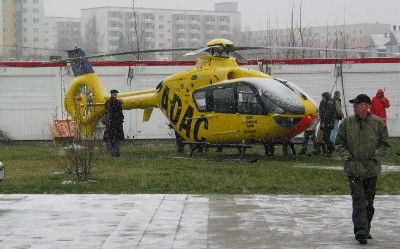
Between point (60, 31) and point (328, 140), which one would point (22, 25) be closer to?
point (60, 31)

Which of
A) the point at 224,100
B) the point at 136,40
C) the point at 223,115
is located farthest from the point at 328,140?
the point at 136,40

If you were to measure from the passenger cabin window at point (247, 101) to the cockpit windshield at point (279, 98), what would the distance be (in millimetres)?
220

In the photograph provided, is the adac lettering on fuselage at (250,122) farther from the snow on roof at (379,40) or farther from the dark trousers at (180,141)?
the snow on roof at (379,40)

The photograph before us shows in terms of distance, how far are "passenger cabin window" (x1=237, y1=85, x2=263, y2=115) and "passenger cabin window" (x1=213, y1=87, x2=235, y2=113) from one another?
0.71 feet

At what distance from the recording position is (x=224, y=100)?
2448cm

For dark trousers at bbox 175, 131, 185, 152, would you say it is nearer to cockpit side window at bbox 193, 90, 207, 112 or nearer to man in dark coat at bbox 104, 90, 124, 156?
cockpit side window at bbox 193, 90, 207, 112

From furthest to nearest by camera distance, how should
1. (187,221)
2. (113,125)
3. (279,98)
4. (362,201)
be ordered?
1. (113,125)
2. (279,98)
3. (187,221)
4. (362,201)

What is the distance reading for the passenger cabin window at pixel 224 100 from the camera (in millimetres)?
24266

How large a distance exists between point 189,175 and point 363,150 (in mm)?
8751

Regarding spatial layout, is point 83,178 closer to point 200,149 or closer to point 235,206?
point 235,206

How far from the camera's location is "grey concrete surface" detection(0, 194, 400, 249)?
10883 millimetres

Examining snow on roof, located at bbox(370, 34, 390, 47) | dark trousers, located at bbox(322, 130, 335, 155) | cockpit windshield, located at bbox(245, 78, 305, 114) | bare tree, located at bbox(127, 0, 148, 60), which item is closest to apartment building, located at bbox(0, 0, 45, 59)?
bare tree, located at bbox(127, 0, 148, 60)

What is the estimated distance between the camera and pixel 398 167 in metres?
21.7

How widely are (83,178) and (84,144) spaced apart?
81 cm
